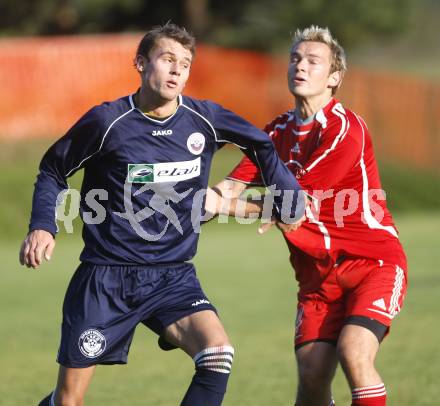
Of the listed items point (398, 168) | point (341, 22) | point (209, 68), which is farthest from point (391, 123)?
point (341, 22)

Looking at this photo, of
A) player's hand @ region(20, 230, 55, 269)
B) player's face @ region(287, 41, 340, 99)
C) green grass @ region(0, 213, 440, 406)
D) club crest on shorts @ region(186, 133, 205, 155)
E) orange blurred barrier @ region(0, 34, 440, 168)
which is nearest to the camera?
player's hand @ region(20, 230, 55, 269)

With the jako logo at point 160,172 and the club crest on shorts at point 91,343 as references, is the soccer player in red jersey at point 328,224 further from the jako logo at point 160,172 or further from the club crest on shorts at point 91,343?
the club crest on shorts at point 91,343

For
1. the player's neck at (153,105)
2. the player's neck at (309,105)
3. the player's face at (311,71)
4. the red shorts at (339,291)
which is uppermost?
the player's face at (311,71)

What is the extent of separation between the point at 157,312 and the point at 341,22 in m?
27.2

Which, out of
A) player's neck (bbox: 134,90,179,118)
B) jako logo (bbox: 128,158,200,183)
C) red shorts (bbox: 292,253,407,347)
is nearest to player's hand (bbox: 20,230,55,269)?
jako logo (bbox: 128,158,200,183)

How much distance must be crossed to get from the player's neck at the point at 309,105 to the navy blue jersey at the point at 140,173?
46 centimetres

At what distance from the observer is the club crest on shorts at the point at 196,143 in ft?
18.6

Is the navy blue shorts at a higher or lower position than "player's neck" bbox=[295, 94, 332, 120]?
lower

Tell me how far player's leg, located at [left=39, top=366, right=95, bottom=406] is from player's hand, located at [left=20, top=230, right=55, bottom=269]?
24.1 inches

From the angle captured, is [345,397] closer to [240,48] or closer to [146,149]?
[146,149]

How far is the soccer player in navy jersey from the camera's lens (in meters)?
5.55

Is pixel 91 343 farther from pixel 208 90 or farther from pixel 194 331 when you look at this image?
pixel 208 90

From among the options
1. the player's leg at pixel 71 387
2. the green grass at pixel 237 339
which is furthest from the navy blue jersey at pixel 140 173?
the green grass at pixel 237 339

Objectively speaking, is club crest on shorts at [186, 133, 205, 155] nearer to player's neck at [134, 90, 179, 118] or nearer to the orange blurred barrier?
player's neck at [134, 90, 179, 118]
